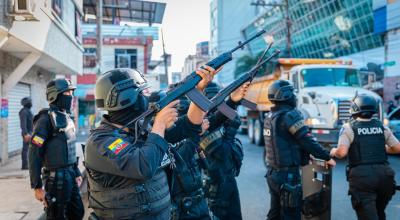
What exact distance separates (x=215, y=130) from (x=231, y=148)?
29 centimetres

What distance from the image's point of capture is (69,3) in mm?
11844

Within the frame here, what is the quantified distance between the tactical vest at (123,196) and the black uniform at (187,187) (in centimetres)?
84

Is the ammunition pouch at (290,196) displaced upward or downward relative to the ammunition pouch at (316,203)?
upward

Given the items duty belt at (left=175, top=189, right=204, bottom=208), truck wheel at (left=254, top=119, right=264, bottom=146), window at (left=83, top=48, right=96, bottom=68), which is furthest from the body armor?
window at (left=83, top=48, right=96, bottom=68)

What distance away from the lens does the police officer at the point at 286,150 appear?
3.82 meters

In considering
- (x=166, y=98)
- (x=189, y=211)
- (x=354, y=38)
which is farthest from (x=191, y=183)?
(x=354, y=38)

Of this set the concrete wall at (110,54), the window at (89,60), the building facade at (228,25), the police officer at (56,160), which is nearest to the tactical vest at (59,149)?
the police officer at (56,160)

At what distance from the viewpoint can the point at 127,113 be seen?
240 cm

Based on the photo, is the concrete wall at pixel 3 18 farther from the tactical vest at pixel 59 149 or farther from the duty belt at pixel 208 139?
the duty belt at pixel 208 139

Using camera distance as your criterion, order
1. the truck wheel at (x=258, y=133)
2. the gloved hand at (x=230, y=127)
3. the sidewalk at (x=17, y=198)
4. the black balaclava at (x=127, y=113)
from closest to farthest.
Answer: the black balaclava at (x=127, y=113), the gloved hand at (x=230, y=127), the sidewalk at (x=17, y=198), the truck wheel at (x=258, y=133)

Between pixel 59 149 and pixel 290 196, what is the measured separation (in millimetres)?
2433

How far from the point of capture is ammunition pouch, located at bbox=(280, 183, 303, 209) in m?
3.75

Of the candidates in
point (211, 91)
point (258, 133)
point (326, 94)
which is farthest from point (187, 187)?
point (258, 133)

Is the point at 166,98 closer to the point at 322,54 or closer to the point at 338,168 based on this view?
the point at 338,168
